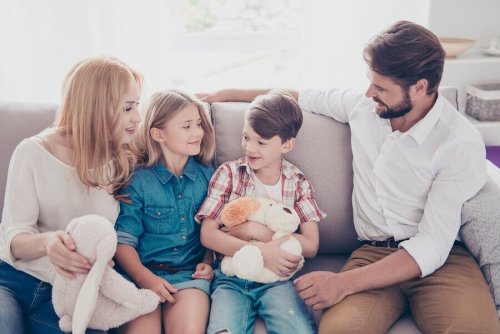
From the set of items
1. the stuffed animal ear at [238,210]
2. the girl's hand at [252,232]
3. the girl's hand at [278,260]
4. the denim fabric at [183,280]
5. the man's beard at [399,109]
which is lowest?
the denim fabric at [183,280]

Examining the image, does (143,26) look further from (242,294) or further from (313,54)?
(242,294)

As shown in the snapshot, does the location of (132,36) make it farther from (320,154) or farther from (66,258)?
(66,258)

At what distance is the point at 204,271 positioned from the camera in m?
1.81

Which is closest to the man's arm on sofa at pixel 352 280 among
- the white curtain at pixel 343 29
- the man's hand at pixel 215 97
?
the man's hand at pixel 215 97

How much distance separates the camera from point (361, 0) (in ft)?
9.05

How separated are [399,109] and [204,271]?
30.4 inches

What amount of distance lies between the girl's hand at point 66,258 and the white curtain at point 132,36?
1.39 meters

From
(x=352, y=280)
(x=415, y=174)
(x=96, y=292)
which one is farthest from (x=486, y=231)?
(x=96, y=292)

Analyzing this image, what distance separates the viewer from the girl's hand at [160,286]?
5.51 ft

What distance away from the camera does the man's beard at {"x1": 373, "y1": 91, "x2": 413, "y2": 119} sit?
176 cm

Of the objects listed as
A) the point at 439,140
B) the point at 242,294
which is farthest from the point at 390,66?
the point at 242,294

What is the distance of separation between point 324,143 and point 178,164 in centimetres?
50

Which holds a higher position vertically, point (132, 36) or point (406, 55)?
point (406, 55)

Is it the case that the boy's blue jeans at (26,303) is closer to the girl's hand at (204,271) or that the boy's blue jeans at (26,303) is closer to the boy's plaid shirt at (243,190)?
the girl's hand at (204,271)
